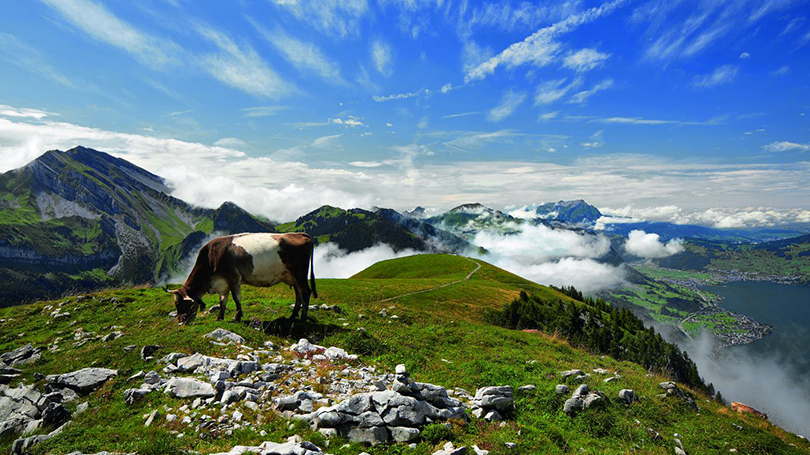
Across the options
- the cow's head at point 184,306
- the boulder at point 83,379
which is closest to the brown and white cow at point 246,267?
the cow's head at point 184,306

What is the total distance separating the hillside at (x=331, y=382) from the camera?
8336 mm

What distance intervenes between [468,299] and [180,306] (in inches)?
2170

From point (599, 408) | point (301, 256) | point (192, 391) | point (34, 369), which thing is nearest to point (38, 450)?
point (192, 391)

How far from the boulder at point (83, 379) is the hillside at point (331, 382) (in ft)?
0.62

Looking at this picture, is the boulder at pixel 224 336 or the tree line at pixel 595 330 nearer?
the boulder at pixel 224 336

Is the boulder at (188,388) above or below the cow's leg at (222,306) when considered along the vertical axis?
below

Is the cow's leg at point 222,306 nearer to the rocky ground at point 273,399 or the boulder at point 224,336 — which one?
the boulder at point 224,336

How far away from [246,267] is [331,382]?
24.9ft

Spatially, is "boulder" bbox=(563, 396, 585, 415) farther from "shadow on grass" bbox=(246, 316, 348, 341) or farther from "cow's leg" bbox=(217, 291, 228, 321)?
"cow's leg" bbox=(217, 291, 228, 321)

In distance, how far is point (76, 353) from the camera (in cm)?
1337

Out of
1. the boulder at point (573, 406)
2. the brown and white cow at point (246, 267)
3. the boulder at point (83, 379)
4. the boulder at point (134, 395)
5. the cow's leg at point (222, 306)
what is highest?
the brown and white cow at point (246, 267)

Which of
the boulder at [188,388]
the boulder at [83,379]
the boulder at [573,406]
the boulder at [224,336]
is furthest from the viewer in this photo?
the boulder at [224,336]

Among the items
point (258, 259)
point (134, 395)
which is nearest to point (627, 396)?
point (258, 259)

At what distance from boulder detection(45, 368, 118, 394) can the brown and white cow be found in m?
4.92
